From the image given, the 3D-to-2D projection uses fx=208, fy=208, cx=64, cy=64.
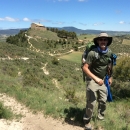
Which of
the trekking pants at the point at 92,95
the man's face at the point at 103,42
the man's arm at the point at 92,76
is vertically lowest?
the trekking pants at the point at 92,95

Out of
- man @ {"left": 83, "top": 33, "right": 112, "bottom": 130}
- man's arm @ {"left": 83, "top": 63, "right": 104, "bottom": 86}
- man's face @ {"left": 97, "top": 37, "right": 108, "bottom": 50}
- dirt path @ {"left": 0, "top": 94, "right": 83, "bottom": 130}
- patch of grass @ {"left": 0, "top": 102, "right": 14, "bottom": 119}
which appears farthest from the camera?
patch of grass @ {"left": 0, "top": 102, "right": 14, "bottom": 119}

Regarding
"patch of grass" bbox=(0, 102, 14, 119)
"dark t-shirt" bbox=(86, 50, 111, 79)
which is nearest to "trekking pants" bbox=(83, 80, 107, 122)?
"dark t-shirt" bbox=(86, 50, 111, 79)

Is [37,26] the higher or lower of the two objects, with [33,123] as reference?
higher

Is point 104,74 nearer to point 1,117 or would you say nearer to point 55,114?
point 55,114

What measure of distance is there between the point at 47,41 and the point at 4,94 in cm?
7718

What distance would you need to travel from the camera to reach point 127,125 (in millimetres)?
5820

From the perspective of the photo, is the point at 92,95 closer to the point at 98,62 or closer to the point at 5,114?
the point at 98,62

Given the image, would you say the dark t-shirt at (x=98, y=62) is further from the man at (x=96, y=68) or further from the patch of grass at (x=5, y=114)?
the patch of grass at (x=5, y=114)

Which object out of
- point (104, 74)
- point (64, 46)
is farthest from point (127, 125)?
point (64, 46)

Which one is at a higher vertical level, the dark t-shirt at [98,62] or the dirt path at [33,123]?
the dark t-shirt at [98,62]

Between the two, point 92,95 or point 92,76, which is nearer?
point 92,76

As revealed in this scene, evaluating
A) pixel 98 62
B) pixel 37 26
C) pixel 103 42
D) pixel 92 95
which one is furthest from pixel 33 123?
pixel 37 26

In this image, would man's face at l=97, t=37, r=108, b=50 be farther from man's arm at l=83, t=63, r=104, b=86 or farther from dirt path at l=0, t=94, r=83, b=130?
dirt path at l=0, t=94, r=83, b=130

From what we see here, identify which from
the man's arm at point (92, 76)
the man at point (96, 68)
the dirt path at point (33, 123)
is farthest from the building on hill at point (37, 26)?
the man's arm at point (92, 76)
